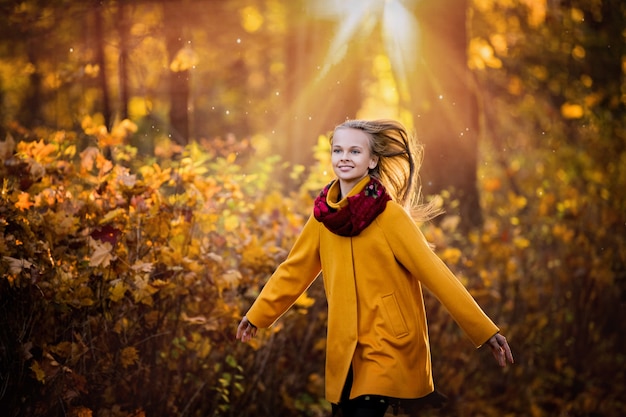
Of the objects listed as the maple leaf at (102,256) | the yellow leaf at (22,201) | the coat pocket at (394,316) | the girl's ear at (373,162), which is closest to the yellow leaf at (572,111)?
the girl's ear at (373,162)

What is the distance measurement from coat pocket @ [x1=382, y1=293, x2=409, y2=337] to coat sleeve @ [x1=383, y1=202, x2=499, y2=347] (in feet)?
0.47

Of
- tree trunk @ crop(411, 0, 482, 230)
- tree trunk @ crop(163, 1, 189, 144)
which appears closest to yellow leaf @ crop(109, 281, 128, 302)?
tree trunk @ crop(411, 0, 482, 230)

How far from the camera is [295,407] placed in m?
5.40

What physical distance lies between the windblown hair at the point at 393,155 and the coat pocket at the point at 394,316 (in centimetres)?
48

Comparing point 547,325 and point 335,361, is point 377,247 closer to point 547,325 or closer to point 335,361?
point 335,361

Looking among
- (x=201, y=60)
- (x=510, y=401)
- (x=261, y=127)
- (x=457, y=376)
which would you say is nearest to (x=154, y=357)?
(x=457, y=376)

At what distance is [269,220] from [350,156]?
79.9 inches

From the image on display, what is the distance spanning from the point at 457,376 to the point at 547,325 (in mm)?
1570

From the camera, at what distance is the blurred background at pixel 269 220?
13.4 ft

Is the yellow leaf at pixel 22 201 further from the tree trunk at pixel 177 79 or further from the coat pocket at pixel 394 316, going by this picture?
the tree trunk at pixel 177 79

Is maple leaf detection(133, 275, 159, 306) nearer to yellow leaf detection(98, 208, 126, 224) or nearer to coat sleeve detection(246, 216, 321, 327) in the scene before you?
yellow leaf detection(98, 208, 126, 224)

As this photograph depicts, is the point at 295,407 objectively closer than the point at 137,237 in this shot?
No

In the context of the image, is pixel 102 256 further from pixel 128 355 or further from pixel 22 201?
pixel 128 355

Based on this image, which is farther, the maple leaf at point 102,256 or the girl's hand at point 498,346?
the maple leaf at point 102,256
